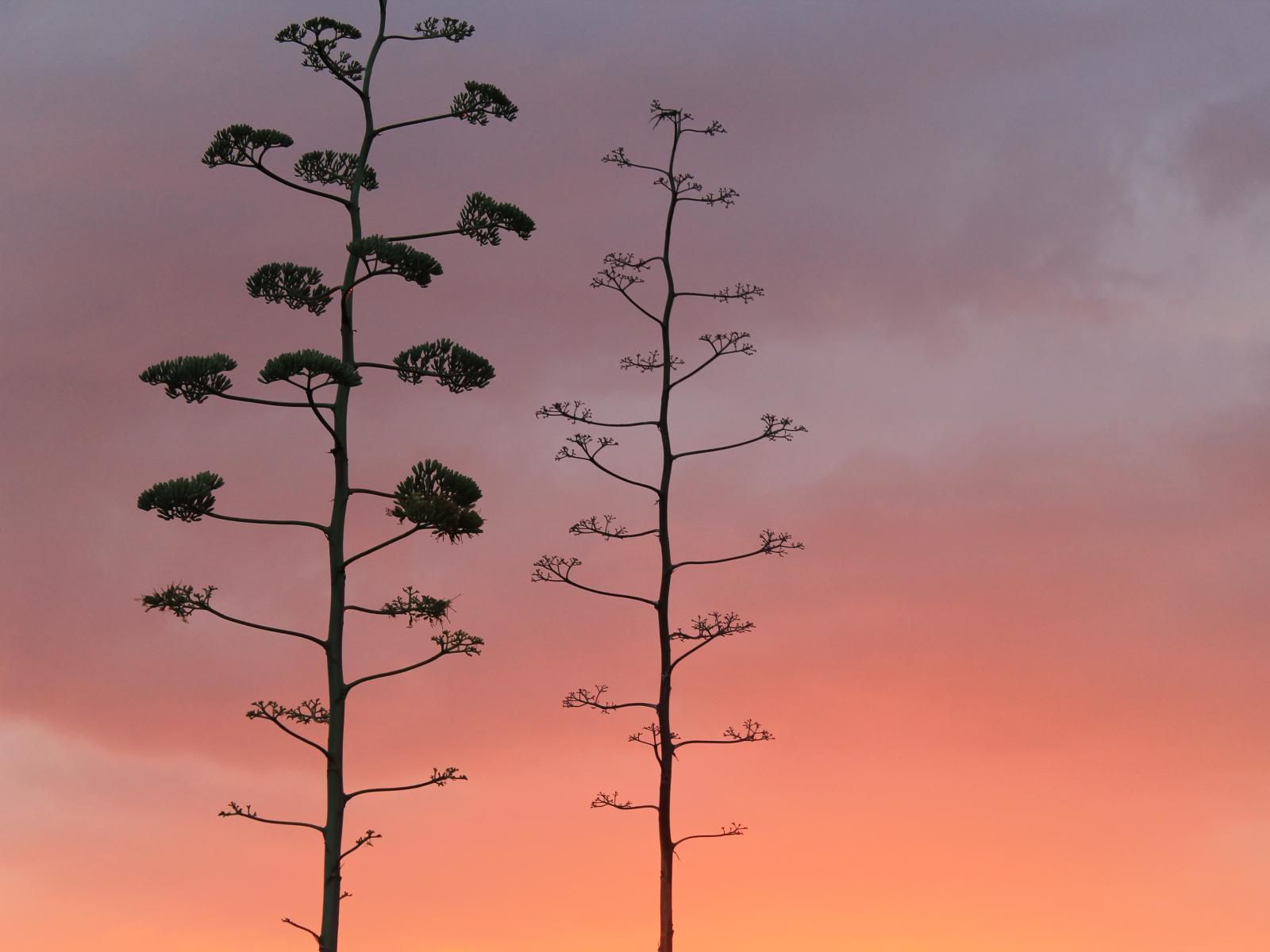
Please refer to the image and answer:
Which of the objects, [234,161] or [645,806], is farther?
[645,806]

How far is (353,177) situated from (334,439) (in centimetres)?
292

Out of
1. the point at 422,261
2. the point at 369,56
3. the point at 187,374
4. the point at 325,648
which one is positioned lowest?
the point at 325,648

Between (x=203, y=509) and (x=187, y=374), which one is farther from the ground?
(x=187, y=374)

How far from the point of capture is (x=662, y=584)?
16.6 metres

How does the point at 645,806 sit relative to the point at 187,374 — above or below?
below

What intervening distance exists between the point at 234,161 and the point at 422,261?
2239mm

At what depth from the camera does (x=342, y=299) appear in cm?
1450

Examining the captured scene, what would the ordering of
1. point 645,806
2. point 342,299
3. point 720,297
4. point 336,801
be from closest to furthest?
point 336,801 → point 342,299 → point 645,806 → point 720,297

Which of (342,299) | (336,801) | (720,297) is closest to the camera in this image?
(336,801)

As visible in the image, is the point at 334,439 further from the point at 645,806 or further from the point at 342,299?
the point at 645,806

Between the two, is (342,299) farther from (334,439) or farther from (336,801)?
(336,801)

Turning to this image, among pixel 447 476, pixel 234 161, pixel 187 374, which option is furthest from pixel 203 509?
pixel 234 161

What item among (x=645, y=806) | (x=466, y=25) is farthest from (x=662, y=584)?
(x=466, y=25)

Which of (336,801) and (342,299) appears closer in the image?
(336,801)
